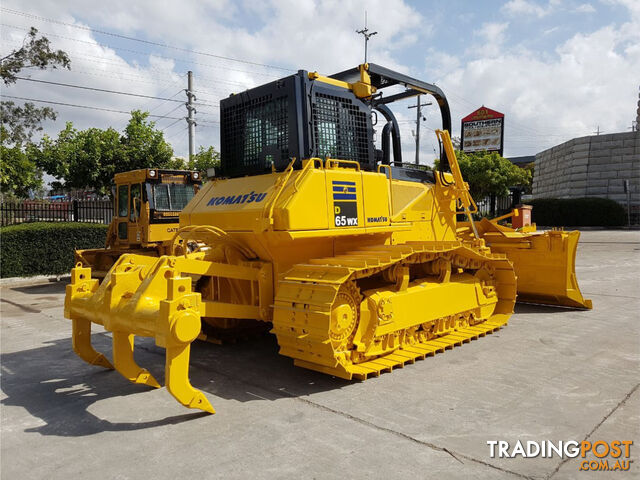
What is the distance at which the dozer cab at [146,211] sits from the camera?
1111 cm

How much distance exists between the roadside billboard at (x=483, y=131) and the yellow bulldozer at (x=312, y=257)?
111 ft

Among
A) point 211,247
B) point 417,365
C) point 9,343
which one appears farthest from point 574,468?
point 9,343

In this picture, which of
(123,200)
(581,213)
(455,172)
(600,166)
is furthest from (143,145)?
(600,166)

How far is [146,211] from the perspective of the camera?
1115 cm

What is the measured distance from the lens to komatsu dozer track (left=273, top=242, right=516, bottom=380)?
446cm

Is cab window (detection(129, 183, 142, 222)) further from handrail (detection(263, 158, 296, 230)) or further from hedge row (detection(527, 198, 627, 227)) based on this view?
hedge row (detection(527, 198, 627, 227))

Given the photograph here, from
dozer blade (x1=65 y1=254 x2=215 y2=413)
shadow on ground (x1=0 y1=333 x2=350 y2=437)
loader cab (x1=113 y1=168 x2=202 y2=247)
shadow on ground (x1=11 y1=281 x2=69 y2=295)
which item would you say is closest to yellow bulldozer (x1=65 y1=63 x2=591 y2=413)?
dozer blade (x1=65 y1=254 x2=215 y2=413)

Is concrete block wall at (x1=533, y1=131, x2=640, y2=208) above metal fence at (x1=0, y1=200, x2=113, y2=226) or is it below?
above

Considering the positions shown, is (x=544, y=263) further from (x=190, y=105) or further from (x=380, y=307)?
(x=190, y=105)

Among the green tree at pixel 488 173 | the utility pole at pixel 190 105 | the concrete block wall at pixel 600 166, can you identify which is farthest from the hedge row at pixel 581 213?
the utility pole at pixel 190 105

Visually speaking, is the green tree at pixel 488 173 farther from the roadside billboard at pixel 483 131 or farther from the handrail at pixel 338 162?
the handrail at pixel 338 162

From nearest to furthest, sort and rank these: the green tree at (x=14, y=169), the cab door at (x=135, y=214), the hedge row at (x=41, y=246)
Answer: the cab door at (x=135, y=214) → the hedge row at (x=41, y=246) → the green tree at (x=14, y=169)

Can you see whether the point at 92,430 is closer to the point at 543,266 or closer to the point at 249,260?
the point at 249,260

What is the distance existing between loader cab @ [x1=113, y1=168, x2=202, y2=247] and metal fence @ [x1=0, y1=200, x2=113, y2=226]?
422 centimetres
